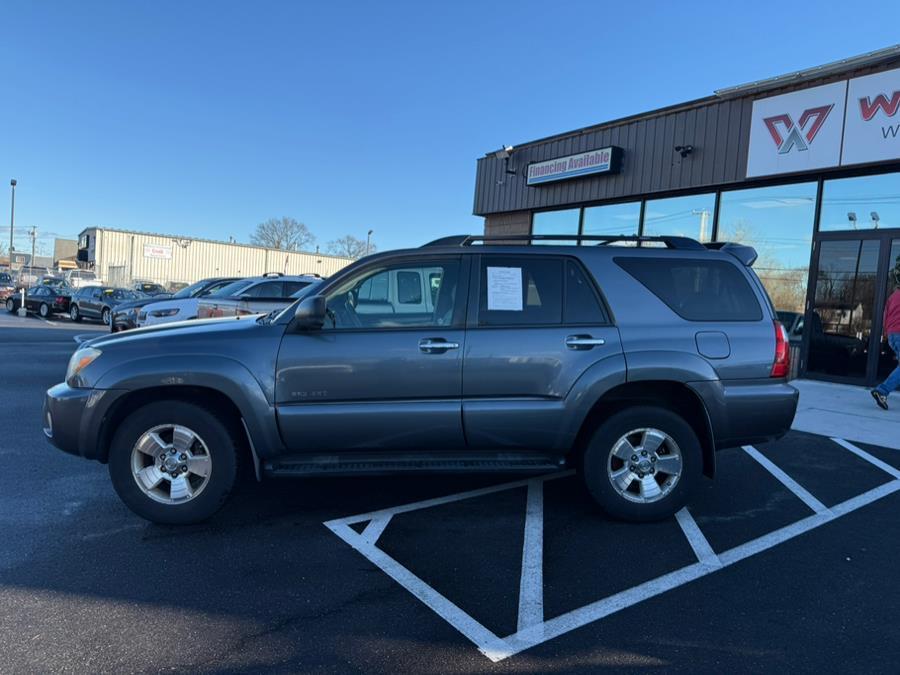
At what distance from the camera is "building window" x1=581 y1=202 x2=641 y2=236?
43.1ft

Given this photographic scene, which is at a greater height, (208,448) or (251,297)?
(251,297)

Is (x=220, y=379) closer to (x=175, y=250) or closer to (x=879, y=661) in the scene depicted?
(x=879, y=661)

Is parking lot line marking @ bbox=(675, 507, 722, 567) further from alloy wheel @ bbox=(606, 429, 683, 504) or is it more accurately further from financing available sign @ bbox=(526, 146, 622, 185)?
financing available sign @ bbox=(526, 146, 622, 185)

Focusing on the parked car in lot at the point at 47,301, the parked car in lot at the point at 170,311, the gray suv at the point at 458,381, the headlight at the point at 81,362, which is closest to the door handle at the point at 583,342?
the gray suv at the point at 458,381

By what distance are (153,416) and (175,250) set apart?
5212cm

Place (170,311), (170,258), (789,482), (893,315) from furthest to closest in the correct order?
(170,258) < (170,311) < (893,315) < (789,482)

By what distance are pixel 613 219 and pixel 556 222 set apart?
5.72ft

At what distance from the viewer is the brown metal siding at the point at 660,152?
35.8 feet

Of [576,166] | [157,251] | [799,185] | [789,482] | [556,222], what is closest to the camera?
[789,482]

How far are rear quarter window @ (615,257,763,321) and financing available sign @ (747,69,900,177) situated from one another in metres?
6.77

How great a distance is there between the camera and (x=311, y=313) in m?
3.82

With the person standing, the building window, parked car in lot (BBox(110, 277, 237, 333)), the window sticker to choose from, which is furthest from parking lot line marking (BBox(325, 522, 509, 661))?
the building window

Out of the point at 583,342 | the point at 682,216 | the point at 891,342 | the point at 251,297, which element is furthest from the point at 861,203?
the point at 251,297

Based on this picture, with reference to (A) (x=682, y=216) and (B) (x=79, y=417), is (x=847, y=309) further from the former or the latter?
(B) (x=79, y=417)
